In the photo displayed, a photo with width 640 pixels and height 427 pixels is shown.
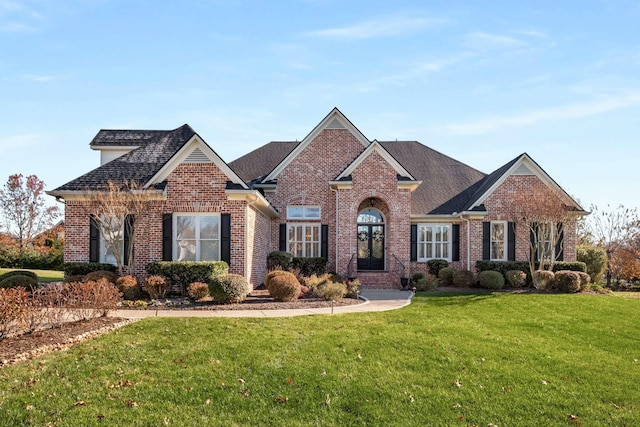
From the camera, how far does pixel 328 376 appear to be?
7.73m

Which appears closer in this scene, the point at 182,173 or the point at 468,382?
the point at 468,382

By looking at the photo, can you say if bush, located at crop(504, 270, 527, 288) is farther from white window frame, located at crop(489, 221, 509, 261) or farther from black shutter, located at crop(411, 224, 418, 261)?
black shutter, located at crop(411, 224, 418, 261)

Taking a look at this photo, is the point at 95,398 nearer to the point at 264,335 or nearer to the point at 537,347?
the point at 264,335

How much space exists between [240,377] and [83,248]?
39.6 ft

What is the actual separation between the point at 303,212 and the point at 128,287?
9766mm

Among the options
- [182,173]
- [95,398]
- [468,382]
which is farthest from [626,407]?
[182,173]

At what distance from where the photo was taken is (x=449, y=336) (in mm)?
10250

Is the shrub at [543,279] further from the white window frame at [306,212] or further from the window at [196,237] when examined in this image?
the window at [196,237]

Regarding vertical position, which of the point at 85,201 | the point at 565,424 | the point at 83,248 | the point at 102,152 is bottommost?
the point at 565,424

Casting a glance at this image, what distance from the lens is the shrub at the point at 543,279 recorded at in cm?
1830

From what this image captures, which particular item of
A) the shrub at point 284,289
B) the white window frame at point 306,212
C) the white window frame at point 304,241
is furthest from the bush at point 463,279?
the shrub at point 284,289

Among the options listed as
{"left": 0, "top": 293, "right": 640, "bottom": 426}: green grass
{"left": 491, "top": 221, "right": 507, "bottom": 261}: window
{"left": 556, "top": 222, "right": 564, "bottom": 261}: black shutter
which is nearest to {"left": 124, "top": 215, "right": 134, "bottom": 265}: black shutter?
{"left": 0, "top": 293, "right": 640, "bottom": 426}: green grass

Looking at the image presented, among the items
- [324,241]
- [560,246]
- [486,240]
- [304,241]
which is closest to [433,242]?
[486,240]

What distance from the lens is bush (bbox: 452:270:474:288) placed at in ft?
66.2
